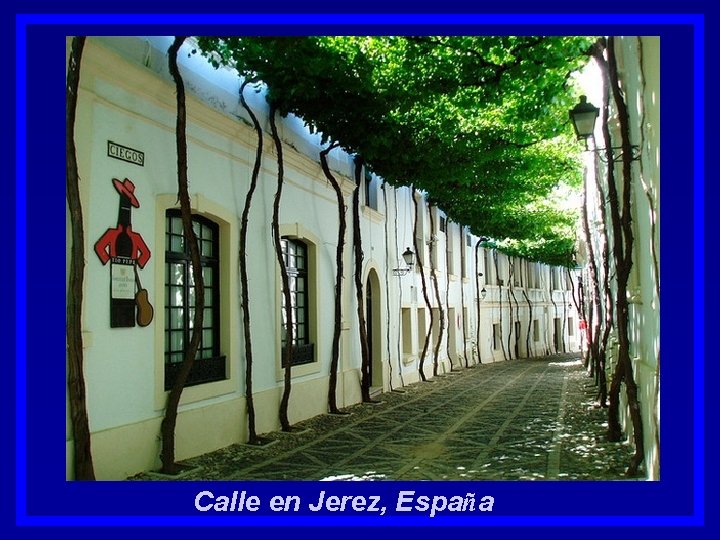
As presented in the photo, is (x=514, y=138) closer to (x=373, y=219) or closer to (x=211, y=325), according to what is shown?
(x=373, y=219)

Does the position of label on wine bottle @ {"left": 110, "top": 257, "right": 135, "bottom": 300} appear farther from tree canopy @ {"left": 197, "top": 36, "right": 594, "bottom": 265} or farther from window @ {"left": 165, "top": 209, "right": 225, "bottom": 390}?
tree canopy @ {"left": 197, "top": 36, "right": 594, "bottom": 265}

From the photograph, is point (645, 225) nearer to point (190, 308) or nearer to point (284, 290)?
point (284, 290)

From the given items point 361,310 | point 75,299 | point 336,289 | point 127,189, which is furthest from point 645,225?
point 361,310

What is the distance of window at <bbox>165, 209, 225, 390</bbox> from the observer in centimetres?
810

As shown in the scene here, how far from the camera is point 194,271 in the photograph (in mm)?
7648

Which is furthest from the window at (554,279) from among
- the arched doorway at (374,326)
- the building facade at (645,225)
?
the building facade at (645,225)

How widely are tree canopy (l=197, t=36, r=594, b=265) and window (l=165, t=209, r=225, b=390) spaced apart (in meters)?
2.57

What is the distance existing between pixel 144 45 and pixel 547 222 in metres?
19.6

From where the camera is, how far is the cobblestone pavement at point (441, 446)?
23.9ft

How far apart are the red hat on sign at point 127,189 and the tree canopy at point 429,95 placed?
266 cm

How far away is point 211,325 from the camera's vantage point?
9.02 m

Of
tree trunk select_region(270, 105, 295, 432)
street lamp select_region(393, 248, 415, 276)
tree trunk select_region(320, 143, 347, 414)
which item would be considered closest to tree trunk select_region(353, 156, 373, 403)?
tree trunk select_region(320, 143, 347, 414)

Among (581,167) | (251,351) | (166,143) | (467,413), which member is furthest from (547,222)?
(166,143)

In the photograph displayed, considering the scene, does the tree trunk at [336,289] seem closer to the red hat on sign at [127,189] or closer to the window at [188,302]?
the window at [188,302]
